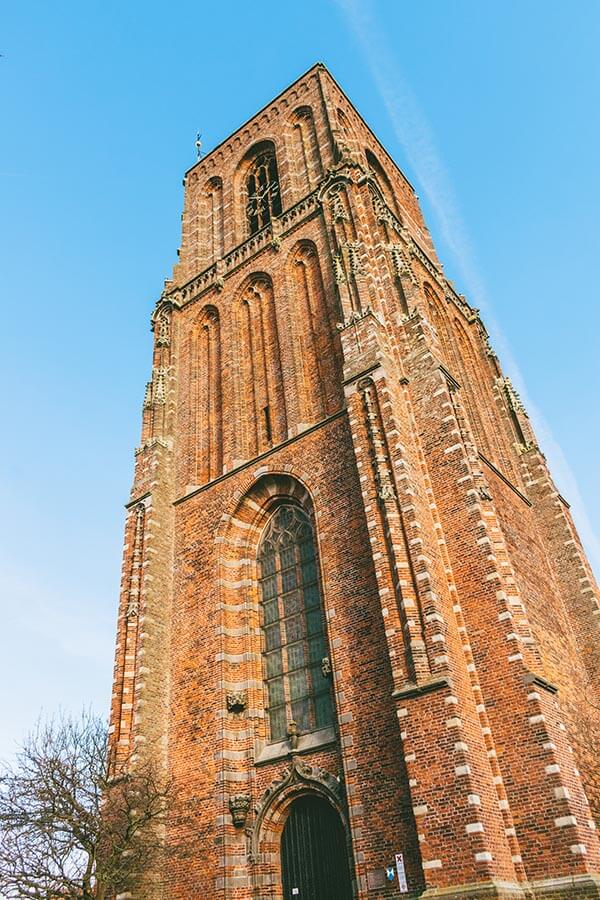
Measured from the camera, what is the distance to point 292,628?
60.5 feet

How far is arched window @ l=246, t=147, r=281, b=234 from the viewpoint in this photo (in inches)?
1151

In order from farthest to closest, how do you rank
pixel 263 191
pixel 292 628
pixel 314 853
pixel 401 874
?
pixel 263 191, pixel 292 628, pixel 314 853, pixel 401 874

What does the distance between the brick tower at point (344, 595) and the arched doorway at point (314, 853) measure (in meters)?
0.04

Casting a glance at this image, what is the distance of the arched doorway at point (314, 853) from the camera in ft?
48.1

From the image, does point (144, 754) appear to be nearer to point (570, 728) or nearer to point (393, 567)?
point (393, 567)

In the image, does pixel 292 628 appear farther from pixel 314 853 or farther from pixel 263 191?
pixel 263 191

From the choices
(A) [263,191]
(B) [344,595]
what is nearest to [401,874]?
(B) [344,595]

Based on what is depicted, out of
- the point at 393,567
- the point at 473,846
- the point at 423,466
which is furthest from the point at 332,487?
the point at 473,846

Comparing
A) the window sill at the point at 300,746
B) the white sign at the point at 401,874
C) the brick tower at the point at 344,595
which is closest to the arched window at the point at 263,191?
the brick tower at the point at 344,595

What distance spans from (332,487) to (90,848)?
926 centimetres

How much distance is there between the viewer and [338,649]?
1616 centimetres

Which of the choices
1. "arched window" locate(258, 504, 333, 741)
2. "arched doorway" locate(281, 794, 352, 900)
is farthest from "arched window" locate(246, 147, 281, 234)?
"arched doorway" locate(281, 794, 352, 900)

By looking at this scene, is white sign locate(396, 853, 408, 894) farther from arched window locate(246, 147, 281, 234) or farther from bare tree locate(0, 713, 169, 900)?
arched window locate(246, 147, 281, 234)

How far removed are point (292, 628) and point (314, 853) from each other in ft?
16.4
